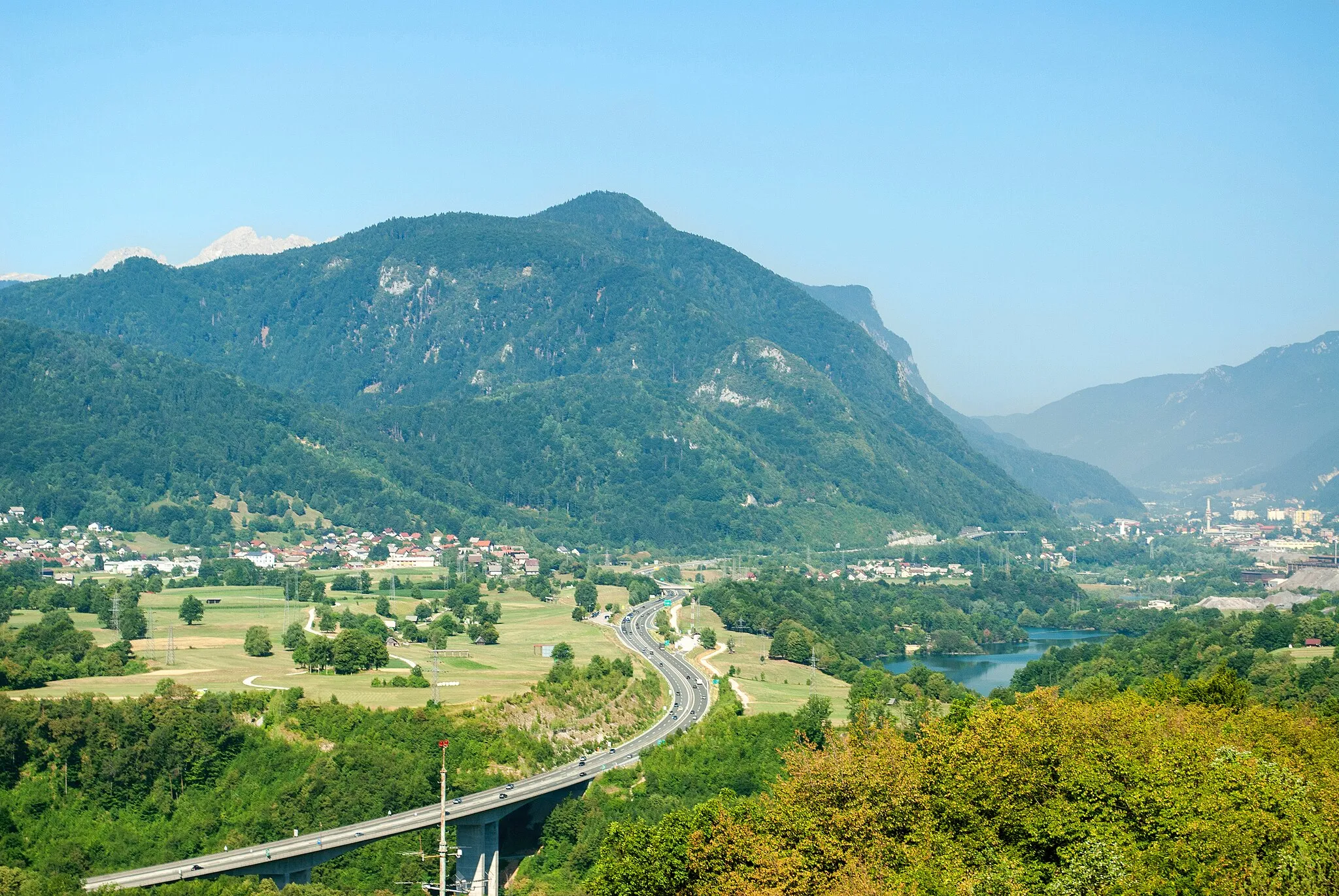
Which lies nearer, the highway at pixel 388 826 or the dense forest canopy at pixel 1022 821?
the dense forest canopy at pixel 1022 821

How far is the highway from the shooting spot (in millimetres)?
59312

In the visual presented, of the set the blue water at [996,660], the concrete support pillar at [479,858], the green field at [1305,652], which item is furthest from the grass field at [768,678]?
the green field at [1305,652]

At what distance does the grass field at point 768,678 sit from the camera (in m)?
99.5

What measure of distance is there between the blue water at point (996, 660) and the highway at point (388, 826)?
149ft

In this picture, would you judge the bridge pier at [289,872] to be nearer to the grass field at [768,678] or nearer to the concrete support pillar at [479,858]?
the concrete support pillar at [479,858]

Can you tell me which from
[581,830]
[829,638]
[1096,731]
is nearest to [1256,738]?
[1096,731]

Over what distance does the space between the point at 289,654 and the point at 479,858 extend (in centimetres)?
4611

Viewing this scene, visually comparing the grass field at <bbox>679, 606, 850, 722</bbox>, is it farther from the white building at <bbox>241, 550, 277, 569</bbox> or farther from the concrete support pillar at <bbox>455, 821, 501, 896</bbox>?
the white building at <bbox>241, 550, 277, 569</bbox>

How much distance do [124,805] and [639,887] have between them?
32963 mm

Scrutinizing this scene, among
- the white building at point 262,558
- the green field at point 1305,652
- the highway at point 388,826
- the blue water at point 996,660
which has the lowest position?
the blue water at point 996,660

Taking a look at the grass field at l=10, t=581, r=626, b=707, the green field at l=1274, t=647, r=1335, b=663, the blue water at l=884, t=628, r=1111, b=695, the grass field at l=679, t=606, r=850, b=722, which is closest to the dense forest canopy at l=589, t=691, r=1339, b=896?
the grass field at l=10, t=581, r=626, b=707

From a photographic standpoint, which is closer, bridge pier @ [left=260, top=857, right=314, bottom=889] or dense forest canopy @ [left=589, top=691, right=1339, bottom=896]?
dense forest canopy @ [left=589, top=691, right=1339, bottom=896]

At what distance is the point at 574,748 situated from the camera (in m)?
84.1

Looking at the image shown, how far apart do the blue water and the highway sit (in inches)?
1787
